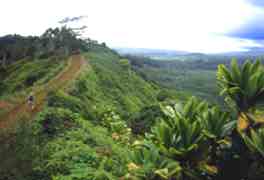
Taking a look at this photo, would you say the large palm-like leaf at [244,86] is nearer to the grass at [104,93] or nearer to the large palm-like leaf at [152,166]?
the large palm-like leaf at [152,166]

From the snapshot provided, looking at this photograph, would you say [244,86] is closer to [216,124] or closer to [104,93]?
[216,124]

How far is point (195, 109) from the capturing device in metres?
5.63

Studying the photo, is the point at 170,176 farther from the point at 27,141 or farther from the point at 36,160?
the point at 27,141

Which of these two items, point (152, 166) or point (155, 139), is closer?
point (152, 166)

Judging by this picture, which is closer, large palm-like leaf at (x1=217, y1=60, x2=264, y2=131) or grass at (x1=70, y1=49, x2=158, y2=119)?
large palm-like leaf at (x1=217, y1=60, x2=264, y2=131)

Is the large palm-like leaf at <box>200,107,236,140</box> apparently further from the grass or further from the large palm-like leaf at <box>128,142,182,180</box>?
the grass

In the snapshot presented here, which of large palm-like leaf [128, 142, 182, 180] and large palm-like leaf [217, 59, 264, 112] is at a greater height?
large palm-like leaf [217, 59, 264, 112]

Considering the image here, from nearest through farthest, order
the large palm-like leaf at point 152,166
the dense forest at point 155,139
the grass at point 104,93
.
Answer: the large palm-like leaf at point 152,166 < the dense forest at point 155,139 < the grass at point 104,93

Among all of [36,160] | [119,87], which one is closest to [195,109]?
[36,160]

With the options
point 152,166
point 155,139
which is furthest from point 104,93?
point 152,166

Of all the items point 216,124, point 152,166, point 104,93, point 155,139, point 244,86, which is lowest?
point 104,93

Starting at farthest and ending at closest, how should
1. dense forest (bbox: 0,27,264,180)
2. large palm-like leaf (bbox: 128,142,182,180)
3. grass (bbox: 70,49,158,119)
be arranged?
grass (bbox: 70,49,158,119) → dense forest (bbox: 0,27,264,180) → large palm-like leaf (bbox: 128,142,182,180)

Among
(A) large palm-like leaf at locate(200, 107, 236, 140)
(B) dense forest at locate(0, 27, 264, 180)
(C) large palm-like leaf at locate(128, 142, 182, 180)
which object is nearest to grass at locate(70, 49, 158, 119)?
(B) dense forest at locate(0, 27, 264, 180)

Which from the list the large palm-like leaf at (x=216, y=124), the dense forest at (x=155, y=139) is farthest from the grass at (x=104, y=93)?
the large palm-like leaf at (x=216, y=124)
